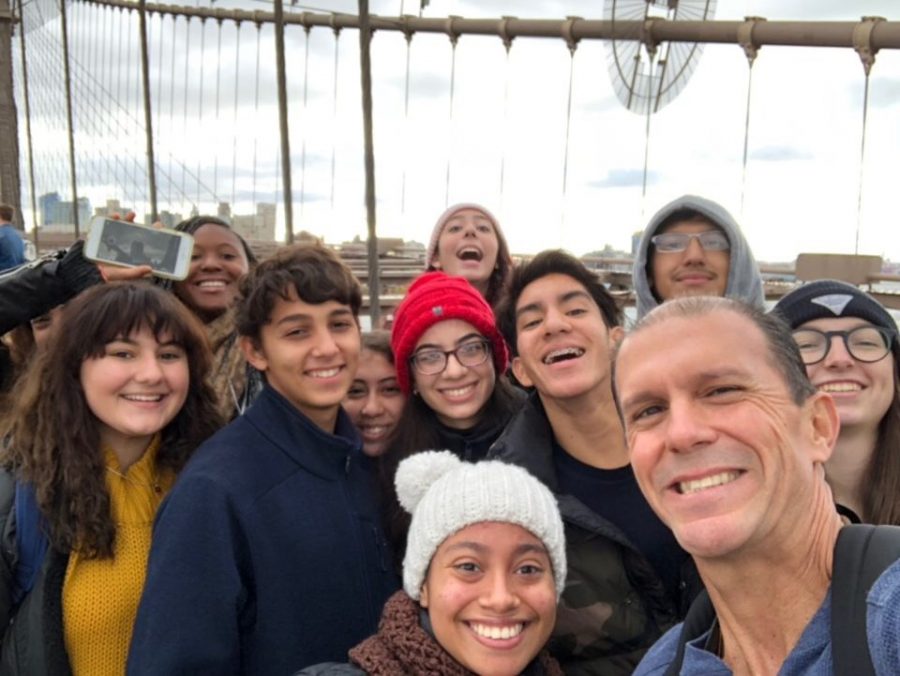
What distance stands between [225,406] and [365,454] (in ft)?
1.73

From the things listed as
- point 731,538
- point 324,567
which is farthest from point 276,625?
point 731,538

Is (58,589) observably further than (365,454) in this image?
No

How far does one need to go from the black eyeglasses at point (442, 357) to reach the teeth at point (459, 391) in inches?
2.7

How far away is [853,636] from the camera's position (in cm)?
115

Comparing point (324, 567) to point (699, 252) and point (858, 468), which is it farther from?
point (699, 252)

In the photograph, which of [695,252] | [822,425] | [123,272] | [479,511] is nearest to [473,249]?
[695,252]

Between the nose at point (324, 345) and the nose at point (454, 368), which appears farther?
the nose at point (454, 368)

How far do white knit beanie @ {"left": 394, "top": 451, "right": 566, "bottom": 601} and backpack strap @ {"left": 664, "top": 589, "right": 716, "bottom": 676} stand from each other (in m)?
0.52

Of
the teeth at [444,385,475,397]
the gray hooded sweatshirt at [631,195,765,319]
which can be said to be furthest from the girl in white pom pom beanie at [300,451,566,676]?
the gray hooded sweatshirt at [631,195,765,319]

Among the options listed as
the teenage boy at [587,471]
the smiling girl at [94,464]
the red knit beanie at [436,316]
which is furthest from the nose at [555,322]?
the smiling girl at [94,464]

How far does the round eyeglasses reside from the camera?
2.97m

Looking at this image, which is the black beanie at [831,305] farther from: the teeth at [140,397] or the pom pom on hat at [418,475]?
the teeth at [140,397]

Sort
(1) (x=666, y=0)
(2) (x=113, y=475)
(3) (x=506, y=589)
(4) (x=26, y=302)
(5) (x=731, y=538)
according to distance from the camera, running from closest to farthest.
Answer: (5) (x=731, y=538)
(3) (x=506, y=589)
(2) (x=113, y=475)
(4) (x=26, y=302)
(1) (x=666, y=0)

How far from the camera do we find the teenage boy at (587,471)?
82.5 inches
